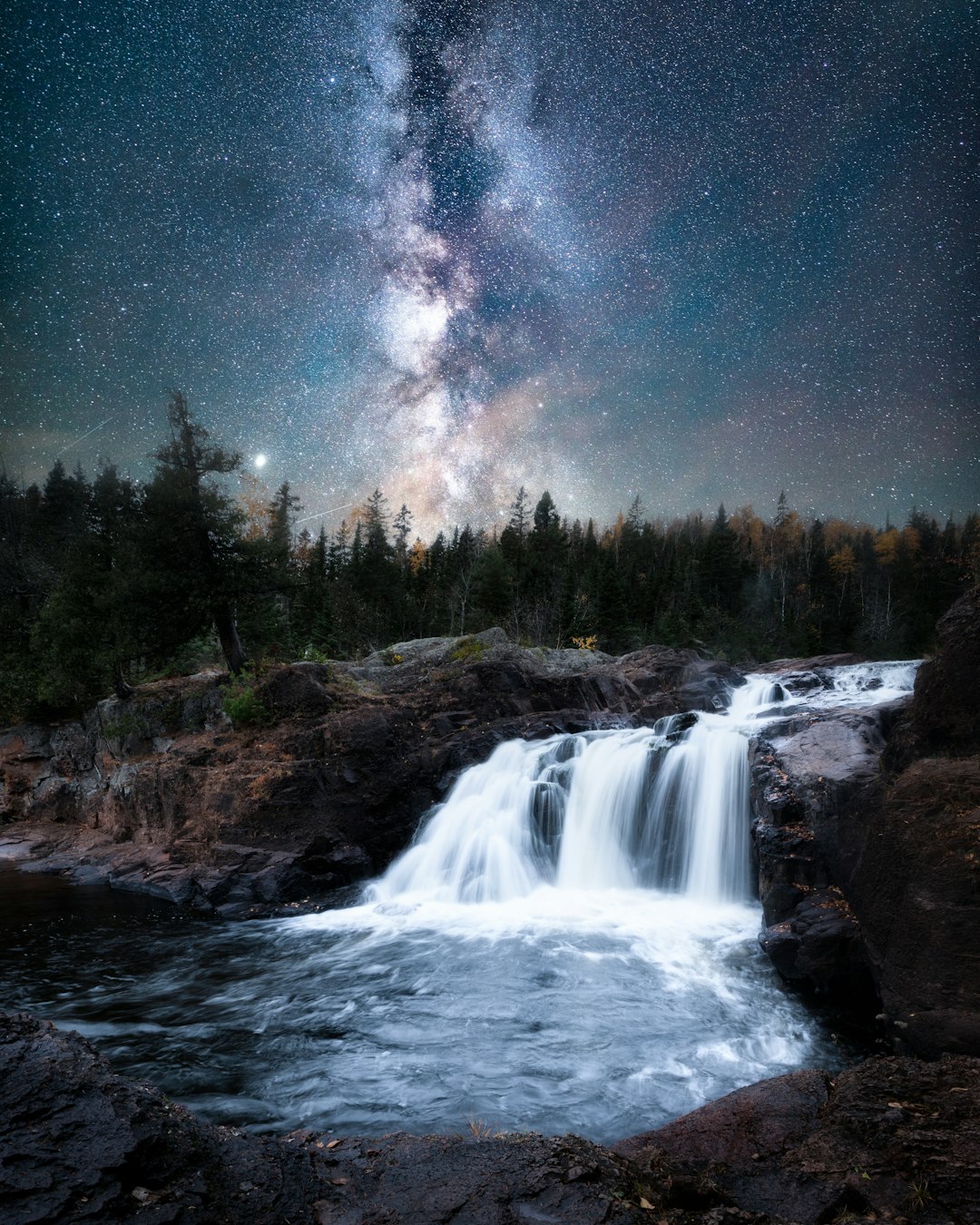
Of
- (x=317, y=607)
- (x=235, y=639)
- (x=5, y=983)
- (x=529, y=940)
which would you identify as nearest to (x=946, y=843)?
(x=529, y=940)

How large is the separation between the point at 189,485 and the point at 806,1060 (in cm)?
1909

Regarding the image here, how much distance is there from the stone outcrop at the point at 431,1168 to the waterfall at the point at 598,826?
737 centimetres

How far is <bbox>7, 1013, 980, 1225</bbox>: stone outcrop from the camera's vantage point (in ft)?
7.57

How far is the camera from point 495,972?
8.11m

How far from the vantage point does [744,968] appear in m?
7.75

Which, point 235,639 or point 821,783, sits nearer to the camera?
point 821,783

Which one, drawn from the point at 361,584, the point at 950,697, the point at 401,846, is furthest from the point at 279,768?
the point at 361,584

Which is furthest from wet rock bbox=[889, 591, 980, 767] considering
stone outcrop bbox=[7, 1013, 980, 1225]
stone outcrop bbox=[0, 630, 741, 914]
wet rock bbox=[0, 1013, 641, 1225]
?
stone outcrop bbox=[0, 630, 741, 914]

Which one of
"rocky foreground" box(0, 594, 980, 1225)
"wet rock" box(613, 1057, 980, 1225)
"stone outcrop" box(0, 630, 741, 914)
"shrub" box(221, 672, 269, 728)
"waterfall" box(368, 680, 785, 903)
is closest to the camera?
"rocky foreground" box(0, 594, 980, 1225)

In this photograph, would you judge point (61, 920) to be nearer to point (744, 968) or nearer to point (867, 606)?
point (744, 968)

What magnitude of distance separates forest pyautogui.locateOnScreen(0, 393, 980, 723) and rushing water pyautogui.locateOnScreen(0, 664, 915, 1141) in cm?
654

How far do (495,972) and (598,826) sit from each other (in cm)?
481

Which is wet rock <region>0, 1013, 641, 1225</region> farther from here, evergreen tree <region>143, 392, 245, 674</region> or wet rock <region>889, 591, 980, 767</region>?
evergreen tree <region>143, 392, 245, 674</region>

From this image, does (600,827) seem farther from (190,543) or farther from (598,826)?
(190,543)
